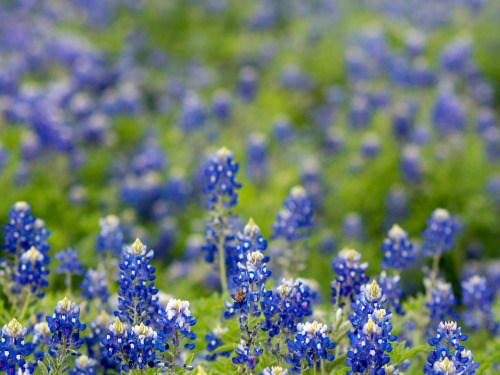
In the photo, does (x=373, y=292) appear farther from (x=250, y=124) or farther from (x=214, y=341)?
(x=250, y=124)

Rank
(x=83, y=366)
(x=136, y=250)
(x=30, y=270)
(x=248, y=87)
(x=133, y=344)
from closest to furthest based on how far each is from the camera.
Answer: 1. (x=133, y=344)
2. (x=136, y=250)
3. (x=83, y=366)
4. (x=30, y=270)
5. (x=248, y=87)

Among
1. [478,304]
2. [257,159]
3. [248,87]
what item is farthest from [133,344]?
[248,87]

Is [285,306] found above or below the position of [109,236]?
below

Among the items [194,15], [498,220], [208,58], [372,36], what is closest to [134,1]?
[194,15]

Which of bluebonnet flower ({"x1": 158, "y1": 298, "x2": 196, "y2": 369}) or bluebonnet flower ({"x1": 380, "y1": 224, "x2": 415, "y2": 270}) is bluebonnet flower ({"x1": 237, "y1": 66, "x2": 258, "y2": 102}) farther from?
bluebonnet flower ({"x1": 158, "y1": 298, "x2": 196, "y2": 369})

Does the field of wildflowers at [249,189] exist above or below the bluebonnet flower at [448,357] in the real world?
above

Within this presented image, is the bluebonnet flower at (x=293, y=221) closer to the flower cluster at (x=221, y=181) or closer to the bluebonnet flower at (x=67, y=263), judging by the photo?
the flower cluster at (x=221, y=181)

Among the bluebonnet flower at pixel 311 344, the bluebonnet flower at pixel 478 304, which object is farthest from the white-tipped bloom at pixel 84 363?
the bluebonnet flower at pixel 478 304
